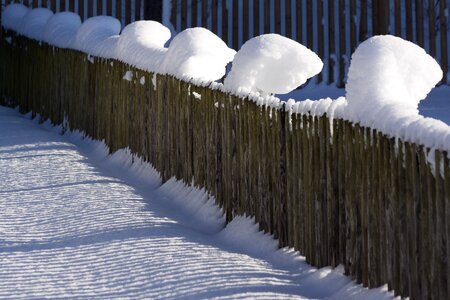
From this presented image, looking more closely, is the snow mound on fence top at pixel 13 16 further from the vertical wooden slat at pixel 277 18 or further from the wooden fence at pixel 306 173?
the wooden fence at pixel 306 173

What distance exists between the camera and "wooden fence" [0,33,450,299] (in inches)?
206

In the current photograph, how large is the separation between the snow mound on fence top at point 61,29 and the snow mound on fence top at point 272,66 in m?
5.43

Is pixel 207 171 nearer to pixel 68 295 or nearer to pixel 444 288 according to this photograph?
pixel 68 295

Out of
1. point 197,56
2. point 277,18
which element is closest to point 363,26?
point 277,18

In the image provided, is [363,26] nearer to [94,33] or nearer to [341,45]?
[341,45]

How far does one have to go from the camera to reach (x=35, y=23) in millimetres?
15539

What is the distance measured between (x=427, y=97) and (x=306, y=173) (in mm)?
9489

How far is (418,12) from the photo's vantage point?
17000 mm

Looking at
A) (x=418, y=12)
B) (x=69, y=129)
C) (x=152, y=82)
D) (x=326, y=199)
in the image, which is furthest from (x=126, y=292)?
(x=418, y=12)

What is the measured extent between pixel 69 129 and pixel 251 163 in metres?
5.87

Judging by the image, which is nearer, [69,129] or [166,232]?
[166,232]

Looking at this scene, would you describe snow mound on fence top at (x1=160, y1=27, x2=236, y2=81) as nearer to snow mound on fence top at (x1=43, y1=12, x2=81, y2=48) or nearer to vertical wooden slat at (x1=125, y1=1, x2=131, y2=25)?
snow mound on fence top at (x1=43, y1=12, x2=81, y2=48)

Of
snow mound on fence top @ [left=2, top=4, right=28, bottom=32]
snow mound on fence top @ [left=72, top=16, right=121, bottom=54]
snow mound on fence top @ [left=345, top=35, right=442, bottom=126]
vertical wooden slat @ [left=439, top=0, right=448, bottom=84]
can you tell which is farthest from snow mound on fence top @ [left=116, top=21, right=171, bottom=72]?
vertical wooden slat @ [left=439, top=0, right=448, bottom=84]

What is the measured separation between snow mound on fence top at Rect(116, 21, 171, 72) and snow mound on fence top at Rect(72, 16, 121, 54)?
64 centimetres
